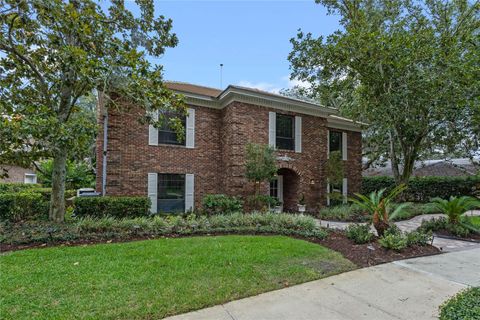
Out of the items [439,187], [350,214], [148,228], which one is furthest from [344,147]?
[148,228]

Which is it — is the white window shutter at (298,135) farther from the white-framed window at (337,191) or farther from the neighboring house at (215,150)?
the white-framed window at (337,191)

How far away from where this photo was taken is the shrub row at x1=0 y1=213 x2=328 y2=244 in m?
6.15

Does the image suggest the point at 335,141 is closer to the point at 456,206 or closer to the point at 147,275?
the point at 456,206

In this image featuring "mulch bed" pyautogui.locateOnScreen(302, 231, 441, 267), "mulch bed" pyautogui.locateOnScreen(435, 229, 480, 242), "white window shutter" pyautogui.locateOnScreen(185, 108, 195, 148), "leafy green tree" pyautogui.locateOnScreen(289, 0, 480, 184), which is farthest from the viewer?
"white window shutter" pyautogui.locateOnScreen(185, 108, 195, 148)

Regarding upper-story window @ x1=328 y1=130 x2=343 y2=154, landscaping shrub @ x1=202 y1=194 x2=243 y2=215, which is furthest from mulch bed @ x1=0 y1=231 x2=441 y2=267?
upper-story window @ x1=328 y1=130 x2=343 y2=154

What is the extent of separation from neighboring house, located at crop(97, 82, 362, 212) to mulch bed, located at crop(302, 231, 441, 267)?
5531 mm

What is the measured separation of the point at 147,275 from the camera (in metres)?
4.13

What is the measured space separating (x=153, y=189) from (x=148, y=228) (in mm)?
4016

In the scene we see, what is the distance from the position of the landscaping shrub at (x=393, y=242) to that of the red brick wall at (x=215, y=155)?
624cm

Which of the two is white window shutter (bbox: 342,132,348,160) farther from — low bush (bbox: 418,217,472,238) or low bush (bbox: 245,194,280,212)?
low bush (bbox: 418,217,472,238)

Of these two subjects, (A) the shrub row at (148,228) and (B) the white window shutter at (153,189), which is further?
(B) the white window shutter at (153,189)

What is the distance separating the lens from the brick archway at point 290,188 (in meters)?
13.2

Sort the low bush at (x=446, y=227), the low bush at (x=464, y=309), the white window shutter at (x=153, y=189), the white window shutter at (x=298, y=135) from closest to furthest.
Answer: the low bush at (x=464, y=309) < the low bush at (x=446, y=227) < the white window shutter at (x=153, y=189) < the white window shutter at (x=298, y=135)

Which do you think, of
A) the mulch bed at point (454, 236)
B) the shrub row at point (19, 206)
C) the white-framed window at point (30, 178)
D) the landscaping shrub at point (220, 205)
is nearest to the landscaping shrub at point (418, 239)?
the mulch bed at point (454, 236)
